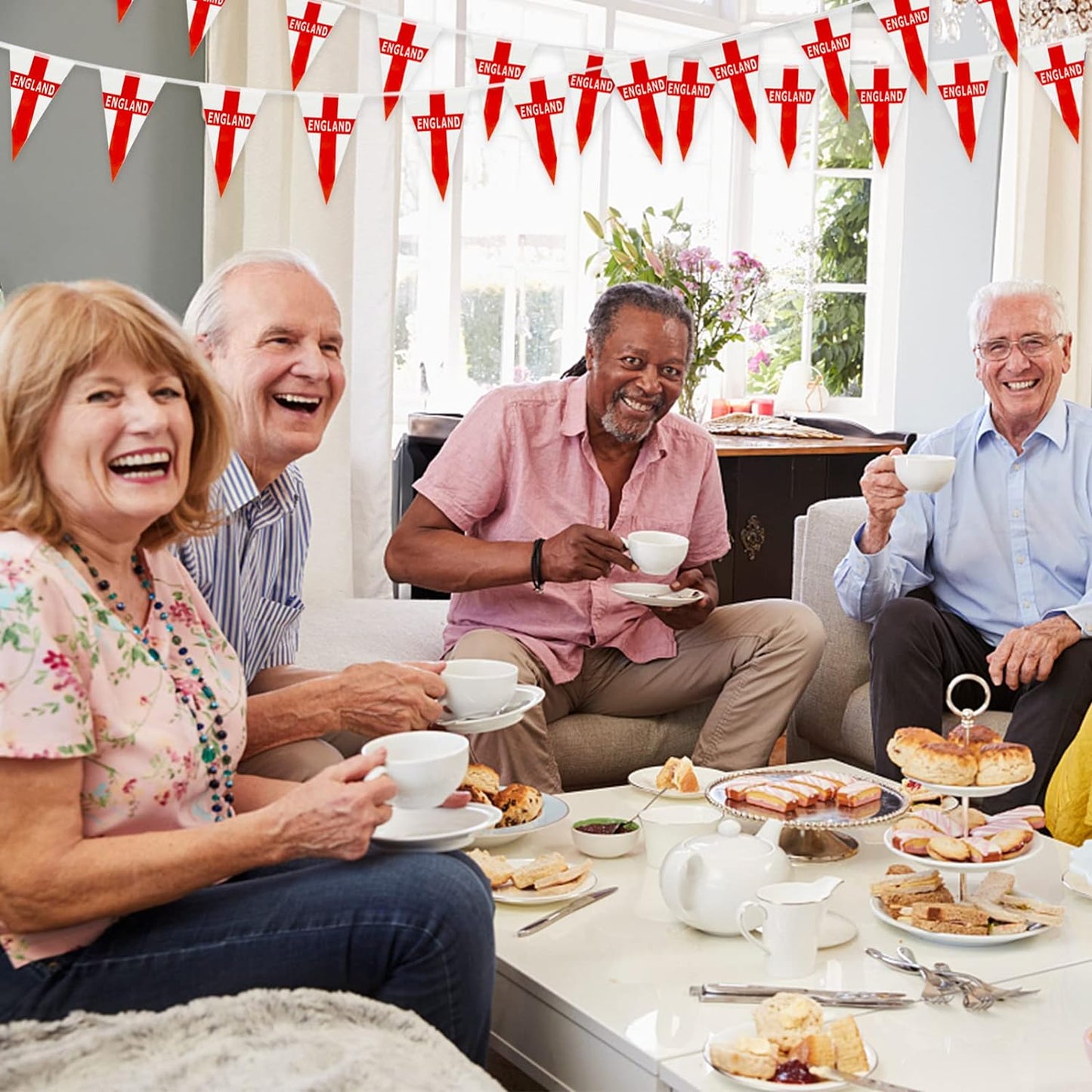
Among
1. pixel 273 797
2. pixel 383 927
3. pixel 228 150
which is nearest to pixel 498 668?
pixel 273 797

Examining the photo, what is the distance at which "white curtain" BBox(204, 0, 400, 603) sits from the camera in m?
3.58

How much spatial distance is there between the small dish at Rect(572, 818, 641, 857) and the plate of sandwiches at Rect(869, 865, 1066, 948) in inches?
13.1

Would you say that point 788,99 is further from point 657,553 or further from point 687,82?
point 657,553

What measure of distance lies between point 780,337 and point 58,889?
16.5ft

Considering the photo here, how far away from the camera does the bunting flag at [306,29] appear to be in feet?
11.6

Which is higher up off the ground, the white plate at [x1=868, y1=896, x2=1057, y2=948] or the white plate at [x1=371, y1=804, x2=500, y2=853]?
the white plate at [x1=371, y1=804, x2=500, y2=853]

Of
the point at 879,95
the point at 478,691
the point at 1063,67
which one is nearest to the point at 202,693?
the point at 478,691

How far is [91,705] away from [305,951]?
0.32 meters

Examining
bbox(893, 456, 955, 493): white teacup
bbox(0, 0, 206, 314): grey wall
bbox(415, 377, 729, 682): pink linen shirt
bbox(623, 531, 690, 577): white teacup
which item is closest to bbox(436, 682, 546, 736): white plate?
bbox(623, 531, 690, 577): white teacup

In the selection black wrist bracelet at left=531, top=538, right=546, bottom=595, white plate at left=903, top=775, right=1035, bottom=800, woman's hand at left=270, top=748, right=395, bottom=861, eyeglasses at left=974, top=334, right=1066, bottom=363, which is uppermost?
eyeglasses at left=974, top=334, right=1066, bottom=363

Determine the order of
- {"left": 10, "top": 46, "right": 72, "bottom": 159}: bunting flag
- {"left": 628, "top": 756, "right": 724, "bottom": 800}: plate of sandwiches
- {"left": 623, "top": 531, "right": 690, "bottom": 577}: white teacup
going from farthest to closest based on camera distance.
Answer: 1. {"left": 10, "top": 46, "right": 72, "bottom": 159}: bunting flag
2. {"left": 623, "top": 531, "right": 690, "bottom": 577}: white teacup
3. {"left": 628, "top": 756, "right": 724, "bottom": 800}: plate of sandwiches

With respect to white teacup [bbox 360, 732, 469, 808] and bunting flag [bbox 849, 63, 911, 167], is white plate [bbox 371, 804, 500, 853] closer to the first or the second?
white teacup [bbox 360, 732, 469, 808]

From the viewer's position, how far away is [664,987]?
1.56 m

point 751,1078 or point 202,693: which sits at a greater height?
point 202,693
